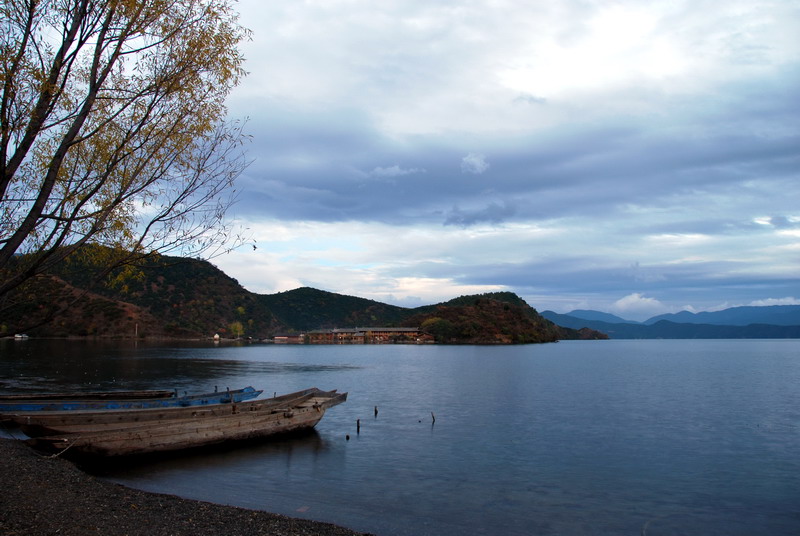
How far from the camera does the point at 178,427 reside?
21750 mm

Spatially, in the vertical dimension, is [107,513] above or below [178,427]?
below

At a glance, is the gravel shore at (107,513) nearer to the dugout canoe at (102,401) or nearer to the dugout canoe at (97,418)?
the dugout canoe at (97,418)

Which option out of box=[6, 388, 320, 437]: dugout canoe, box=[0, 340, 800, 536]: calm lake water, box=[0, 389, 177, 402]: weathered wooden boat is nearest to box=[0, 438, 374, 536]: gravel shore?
box=[0, 340, 800, 536]: calm lake water

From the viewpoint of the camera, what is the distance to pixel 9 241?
8.34m

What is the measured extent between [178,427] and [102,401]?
6.92 m

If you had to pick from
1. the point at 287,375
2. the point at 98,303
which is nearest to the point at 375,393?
the point at 287,375

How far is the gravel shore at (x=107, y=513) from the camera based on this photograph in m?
12.6

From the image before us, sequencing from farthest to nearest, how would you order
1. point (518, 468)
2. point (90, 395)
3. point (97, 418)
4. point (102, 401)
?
1. point (90, 395)
2. point (102, 401)
3. point (518, 468)
4. point (97, 418)

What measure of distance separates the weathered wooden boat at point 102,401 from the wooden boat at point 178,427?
108 inches

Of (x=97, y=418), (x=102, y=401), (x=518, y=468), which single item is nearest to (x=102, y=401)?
(x=102, y=401)

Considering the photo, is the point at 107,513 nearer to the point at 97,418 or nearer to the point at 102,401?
the point at 97,418

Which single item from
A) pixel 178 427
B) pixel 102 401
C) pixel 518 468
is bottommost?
pixel 518 468

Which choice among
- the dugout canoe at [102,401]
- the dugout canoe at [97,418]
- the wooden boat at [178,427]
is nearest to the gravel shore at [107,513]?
the wooden boat at [178,427]

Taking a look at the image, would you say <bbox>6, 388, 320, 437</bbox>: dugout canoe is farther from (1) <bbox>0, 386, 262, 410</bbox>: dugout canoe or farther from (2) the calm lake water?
(2) the calm lake water
